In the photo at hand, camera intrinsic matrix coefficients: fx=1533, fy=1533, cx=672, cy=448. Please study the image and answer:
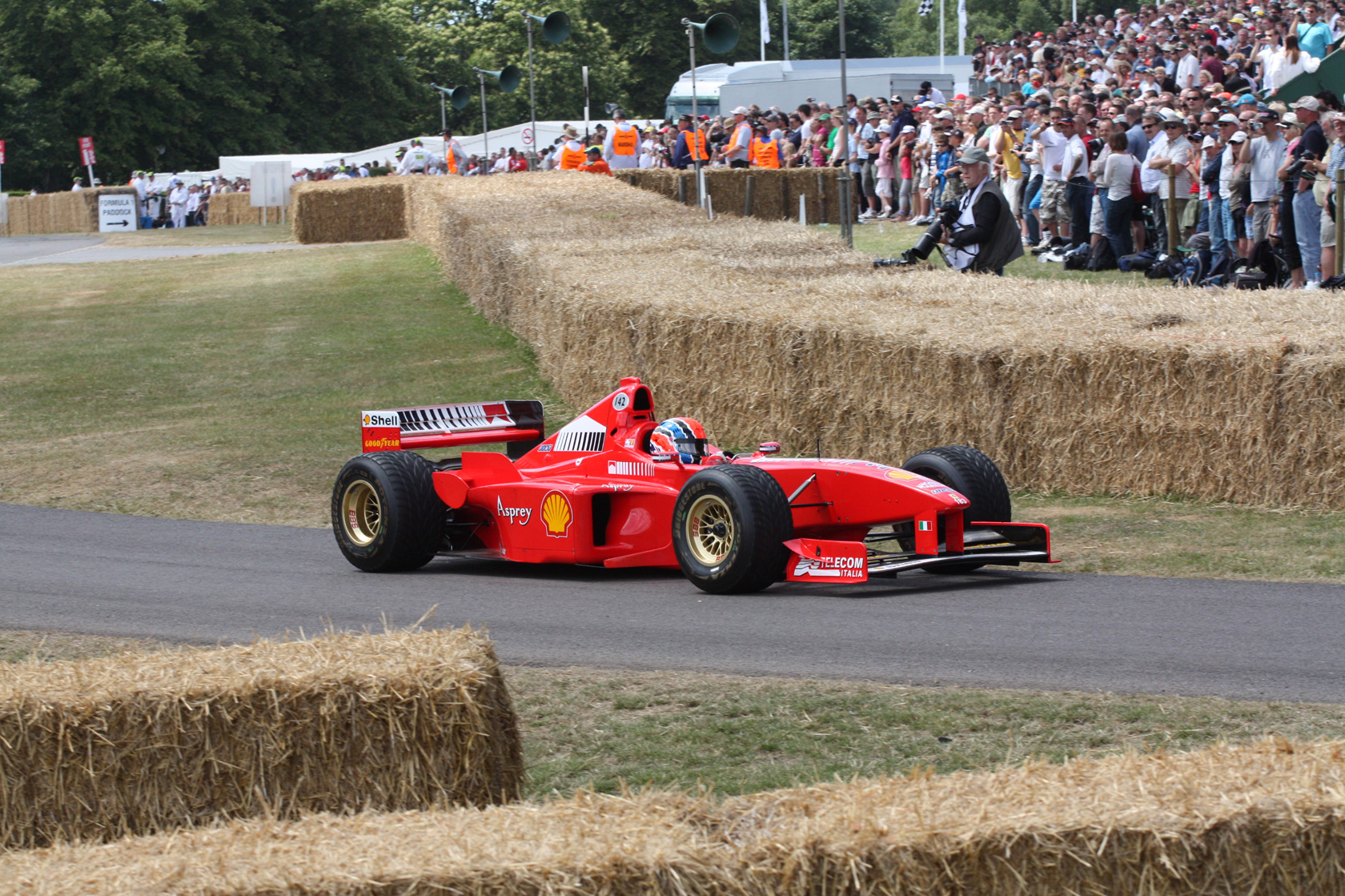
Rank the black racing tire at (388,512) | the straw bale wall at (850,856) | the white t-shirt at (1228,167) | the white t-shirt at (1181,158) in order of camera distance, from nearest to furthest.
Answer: the straw bale wall at (850,856), the black racing tire at (388,512), the white t-shirt at (1228,167), the white t-shirt at (1181,158)

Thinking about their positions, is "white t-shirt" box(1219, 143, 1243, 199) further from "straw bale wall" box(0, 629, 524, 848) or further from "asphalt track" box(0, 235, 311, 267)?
"asphalt track" box(0, 235, 311, 267)

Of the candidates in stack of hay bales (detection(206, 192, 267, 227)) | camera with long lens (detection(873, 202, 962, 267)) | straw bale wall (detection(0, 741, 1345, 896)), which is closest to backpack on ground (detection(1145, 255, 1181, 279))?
camera with long lens (detection(873, 202, 962, 267))

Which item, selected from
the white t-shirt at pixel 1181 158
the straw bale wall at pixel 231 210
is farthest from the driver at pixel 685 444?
the straw bale wall at pixel 231 210

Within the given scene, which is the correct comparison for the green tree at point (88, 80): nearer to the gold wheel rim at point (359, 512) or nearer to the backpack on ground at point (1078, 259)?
the backpack on ground at point (1078, 259)

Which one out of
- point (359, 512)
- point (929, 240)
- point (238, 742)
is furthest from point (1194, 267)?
point (238, 742)

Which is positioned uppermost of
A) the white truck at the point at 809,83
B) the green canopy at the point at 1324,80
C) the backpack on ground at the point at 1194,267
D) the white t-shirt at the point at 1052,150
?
the white truck at the point at 809,83

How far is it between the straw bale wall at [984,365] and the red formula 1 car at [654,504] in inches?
74.2

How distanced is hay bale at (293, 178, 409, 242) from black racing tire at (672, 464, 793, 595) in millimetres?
29309

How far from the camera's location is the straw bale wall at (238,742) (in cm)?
398

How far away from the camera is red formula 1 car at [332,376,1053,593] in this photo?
7.53m

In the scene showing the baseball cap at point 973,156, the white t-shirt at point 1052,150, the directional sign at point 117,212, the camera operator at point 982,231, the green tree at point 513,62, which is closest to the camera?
the baseball cap at point 973,156

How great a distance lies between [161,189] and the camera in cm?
5509

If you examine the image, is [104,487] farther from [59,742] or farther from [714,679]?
[59,742]

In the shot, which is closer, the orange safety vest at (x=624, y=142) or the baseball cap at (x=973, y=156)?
the baseball cap at (x=973, y=156)
